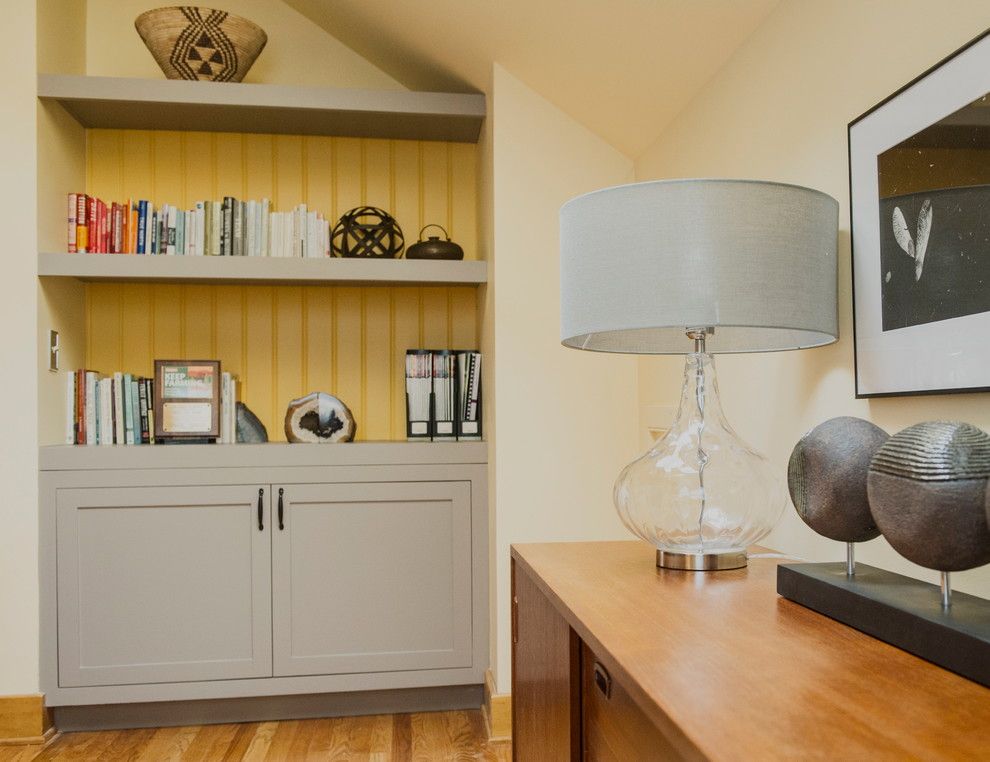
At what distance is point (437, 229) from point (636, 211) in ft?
6.40

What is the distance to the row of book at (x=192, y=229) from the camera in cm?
273

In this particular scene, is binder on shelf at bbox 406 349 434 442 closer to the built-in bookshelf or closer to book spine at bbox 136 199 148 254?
the built-in bookshelf

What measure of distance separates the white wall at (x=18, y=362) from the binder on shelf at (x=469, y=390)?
129cm

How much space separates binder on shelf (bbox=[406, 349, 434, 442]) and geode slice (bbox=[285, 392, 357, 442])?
0.67 feet

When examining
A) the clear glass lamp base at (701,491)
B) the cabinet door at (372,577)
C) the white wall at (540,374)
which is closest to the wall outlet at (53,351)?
the cabinet door at (372,577)

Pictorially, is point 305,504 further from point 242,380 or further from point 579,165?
point 579,165

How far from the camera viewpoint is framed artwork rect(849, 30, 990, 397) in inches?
43.1

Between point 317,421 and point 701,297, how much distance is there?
1888mm

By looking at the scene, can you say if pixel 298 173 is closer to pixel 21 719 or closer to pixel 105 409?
pixel 105 409

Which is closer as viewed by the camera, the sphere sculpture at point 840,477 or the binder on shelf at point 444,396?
the sphere sculpture at point 840,477

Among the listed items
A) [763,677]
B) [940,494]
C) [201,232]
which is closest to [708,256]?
[940,494]

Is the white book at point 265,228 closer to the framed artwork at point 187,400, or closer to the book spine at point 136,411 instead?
the framed artwork at point 187,400

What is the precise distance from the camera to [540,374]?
2650 millimetres

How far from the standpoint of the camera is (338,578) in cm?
268
